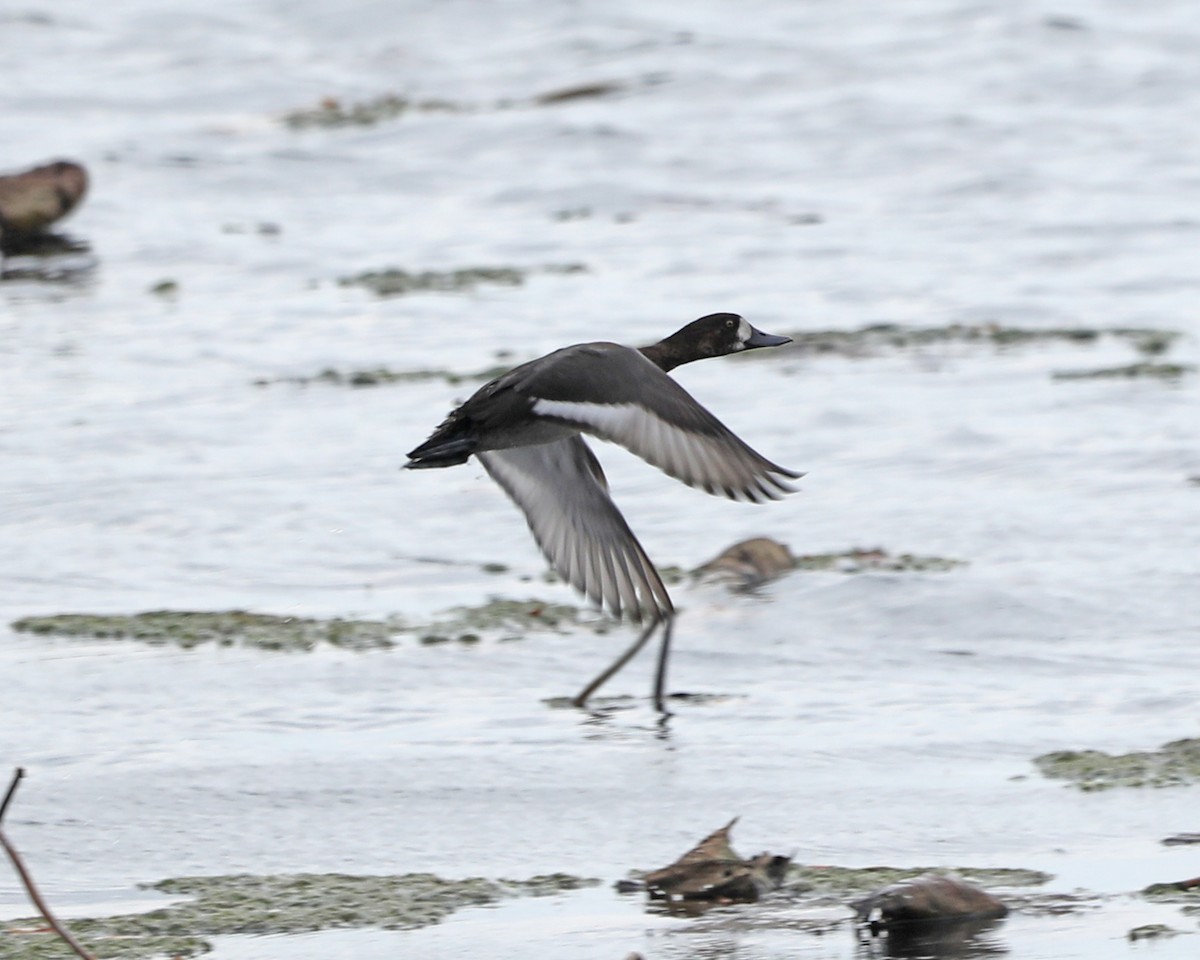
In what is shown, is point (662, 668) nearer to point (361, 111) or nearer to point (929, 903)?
point (929, 903)

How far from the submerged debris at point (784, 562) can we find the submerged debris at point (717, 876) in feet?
9.73

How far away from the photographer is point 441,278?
45.2 ft

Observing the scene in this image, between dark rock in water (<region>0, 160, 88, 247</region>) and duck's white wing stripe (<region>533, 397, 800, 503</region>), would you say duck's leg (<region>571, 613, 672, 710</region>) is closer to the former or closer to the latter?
duck's white wing stripe (<region>533, 397, 800, 503</region>)

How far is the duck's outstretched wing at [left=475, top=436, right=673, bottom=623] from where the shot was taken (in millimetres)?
6398

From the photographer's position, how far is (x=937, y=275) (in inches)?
545

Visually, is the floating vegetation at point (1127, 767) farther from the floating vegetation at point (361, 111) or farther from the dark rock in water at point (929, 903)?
the floating vegetation at point (361, 111)

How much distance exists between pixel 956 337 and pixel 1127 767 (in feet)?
20.0

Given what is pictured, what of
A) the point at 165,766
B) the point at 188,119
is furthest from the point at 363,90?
the point at 165,766

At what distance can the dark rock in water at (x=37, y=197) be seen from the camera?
47.7ft

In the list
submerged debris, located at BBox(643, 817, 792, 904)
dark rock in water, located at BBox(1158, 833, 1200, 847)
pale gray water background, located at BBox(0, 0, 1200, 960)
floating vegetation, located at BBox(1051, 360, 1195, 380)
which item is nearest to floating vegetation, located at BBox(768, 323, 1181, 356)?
pale gray water background, located at BBox(0, 0, 1200, 960)

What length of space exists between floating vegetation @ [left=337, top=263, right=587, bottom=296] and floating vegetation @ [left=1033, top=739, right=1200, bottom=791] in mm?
7460

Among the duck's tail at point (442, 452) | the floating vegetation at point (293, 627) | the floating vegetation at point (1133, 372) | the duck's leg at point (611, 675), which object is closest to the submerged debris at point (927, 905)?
the duck's tail at point (442, 452)

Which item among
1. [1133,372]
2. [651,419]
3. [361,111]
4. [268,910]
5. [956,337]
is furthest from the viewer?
[361,111]

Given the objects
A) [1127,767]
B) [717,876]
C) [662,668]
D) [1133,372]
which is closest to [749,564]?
[662,668]
